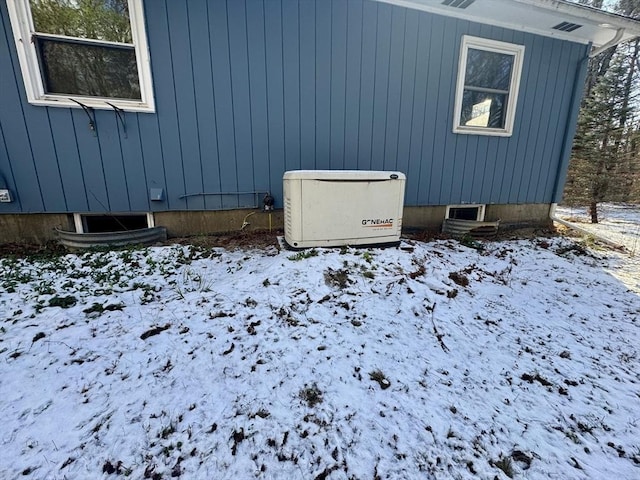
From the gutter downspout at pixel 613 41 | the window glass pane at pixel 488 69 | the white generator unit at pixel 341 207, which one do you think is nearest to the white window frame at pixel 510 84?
the window glass pane at pixel 488 69

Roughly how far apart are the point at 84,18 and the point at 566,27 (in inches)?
232

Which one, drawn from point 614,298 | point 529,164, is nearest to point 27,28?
point 614,298

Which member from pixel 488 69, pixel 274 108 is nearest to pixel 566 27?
pixel 488 69

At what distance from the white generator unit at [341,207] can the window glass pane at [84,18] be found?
2306 millimetres

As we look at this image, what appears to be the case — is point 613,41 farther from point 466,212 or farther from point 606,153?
point 466,212

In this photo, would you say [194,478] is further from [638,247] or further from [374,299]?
[638,247]

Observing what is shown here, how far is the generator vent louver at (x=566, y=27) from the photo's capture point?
376 cm

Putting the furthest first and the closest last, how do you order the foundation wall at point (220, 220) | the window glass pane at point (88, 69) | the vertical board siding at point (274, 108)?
1. the vertical board siding at point (274, 108)
2. the foundation wall at point (220, 220)
3. the window glass pane at point (88, 69)

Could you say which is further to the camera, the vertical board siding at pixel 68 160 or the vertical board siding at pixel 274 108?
the vertical board siding at pixel 274 108

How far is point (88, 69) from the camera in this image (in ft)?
9.34

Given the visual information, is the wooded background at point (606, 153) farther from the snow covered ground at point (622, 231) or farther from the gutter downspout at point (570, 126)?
the gutter downspout at point (570, 126)

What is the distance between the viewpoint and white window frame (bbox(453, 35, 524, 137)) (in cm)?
378

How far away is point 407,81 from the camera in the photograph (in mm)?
3678

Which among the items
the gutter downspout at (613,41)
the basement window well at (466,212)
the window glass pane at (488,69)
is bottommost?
the basement window well at (466,212)
